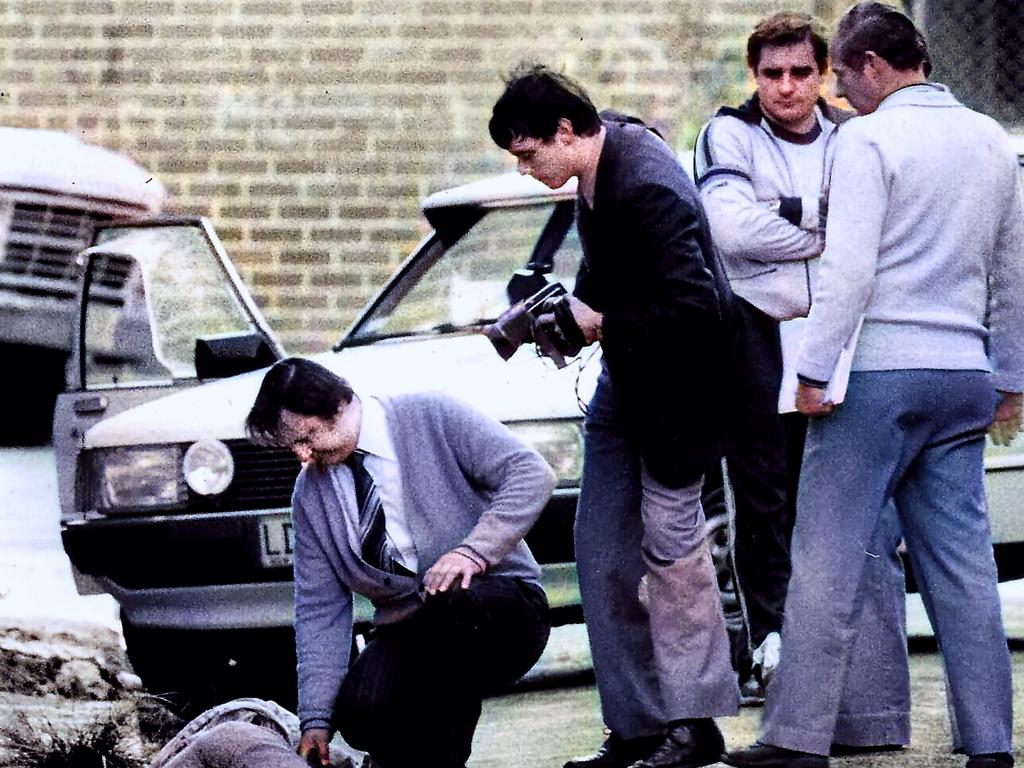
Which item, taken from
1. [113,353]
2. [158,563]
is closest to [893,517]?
[158,563]

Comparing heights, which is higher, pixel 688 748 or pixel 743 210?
pixel 743 210

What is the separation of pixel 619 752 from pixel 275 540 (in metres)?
1.64

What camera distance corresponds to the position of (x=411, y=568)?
15.7ft

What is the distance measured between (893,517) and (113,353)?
120 inches

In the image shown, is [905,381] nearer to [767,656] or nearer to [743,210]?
[743,210]

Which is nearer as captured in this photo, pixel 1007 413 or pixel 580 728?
pixel 1007 413

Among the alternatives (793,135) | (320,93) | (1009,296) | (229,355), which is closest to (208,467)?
(229,355)

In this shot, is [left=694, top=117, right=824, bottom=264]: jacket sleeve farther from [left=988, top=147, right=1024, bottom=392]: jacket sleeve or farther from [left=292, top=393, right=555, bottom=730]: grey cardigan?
[left=292, top=393, right=555, bottom=730]: grey cardigan

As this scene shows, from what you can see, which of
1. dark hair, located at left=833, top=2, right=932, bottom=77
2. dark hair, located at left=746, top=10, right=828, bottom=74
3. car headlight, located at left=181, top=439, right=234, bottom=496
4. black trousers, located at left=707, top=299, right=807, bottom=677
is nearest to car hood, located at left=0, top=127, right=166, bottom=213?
car headlight, located at left=181, top=439, right=234, bottom=496

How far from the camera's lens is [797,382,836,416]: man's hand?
15.1 feet

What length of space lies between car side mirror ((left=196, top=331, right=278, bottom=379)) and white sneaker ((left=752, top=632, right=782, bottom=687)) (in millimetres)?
1854

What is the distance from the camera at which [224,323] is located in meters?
8.26

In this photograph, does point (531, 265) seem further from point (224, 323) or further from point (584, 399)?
point (224, 323)

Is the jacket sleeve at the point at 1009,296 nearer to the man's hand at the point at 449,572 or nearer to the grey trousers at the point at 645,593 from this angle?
the grey trousers at the point at 645,593
